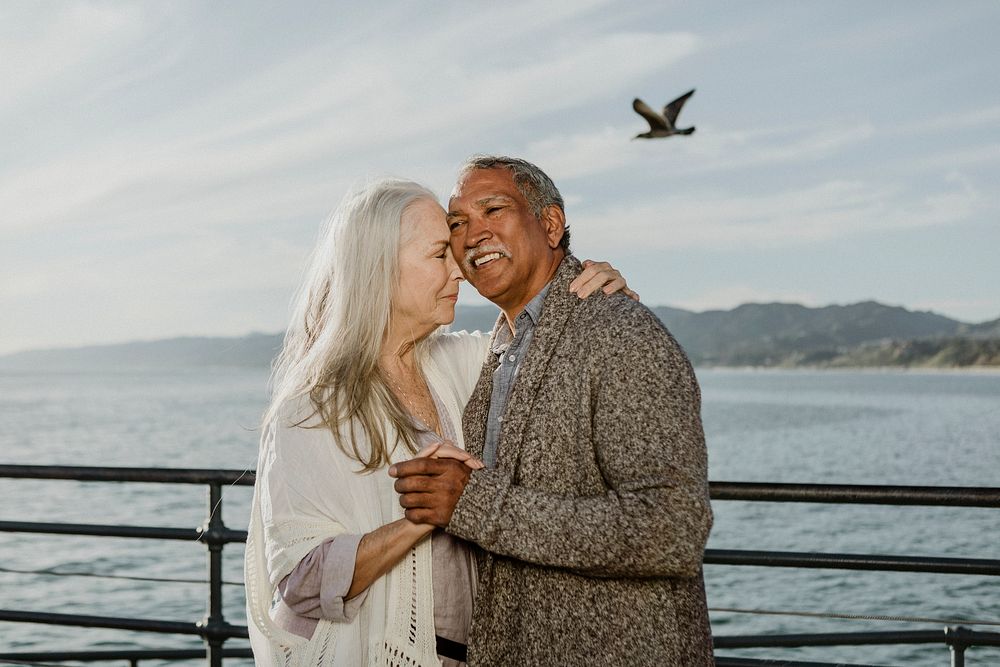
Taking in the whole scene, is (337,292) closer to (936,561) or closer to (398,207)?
(398,207)

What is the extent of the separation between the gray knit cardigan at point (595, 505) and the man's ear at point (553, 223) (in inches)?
8.0

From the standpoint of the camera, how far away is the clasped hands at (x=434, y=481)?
192cm

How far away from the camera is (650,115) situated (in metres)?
7.72

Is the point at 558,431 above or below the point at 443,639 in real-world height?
above

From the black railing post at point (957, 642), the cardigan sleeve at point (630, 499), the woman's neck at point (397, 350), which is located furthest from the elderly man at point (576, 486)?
the black railing post at point (957, 642)

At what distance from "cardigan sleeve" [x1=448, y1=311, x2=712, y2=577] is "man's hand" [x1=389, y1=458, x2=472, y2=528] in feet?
0.07

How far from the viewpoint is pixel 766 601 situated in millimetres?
17953

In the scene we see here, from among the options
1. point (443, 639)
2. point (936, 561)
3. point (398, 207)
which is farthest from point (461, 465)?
point (936, 561)

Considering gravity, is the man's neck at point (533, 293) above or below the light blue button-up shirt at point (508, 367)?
above

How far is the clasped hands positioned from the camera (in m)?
1.92

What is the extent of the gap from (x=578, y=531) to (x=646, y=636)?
11.5 inches

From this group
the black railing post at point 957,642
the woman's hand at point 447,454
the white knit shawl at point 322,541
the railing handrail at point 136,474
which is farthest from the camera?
the railing handrail at point 136,474

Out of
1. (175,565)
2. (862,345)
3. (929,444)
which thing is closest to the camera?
(175,565)

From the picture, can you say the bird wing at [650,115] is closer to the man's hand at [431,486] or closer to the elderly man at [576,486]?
the elderly man at [576,486]
